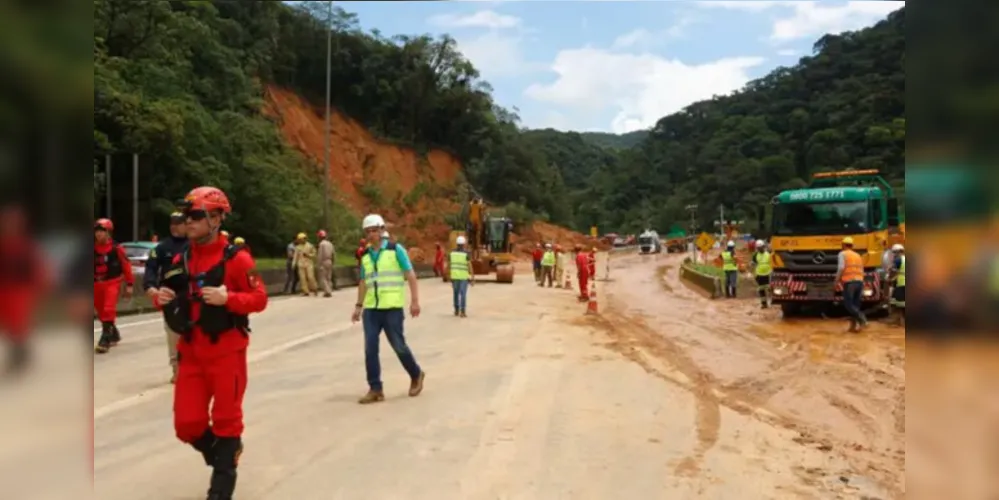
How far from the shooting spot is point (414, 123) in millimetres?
79312

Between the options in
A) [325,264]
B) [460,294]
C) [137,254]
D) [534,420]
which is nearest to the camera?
[534,420]

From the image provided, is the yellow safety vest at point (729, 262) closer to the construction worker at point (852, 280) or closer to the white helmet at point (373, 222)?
the construction worker at point (852, 280)

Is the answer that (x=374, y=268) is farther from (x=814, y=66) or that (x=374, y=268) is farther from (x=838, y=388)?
(x=814, y=66)

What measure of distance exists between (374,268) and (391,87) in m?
69.4

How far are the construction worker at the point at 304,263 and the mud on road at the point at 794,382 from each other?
9384 millimetres

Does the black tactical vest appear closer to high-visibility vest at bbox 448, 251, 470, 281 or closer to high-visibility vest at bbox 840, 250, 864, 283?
high-visibility vest at bbox 448, 251, 470, 281

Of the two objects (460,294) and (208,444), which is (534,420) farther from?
(460,294)

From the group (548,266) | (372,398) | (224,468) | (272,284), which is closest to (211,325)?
(224,468)

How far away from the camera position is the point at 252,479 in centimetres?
559

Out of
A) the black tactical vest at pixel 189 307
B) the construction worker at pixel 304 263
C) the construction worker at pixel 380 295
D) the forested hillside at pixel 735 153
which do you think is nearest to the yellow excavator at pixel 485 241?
the construction worker at pixel 304 263

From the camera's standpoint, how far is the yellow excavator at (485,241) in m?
37.2

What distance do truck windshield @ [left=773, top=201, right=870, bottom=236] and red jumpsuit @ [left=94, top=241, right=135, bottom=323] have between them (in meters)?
14.4

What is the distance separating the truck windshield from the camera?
18.4m

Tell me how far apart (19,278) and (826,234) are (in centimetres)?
Result: 1885
